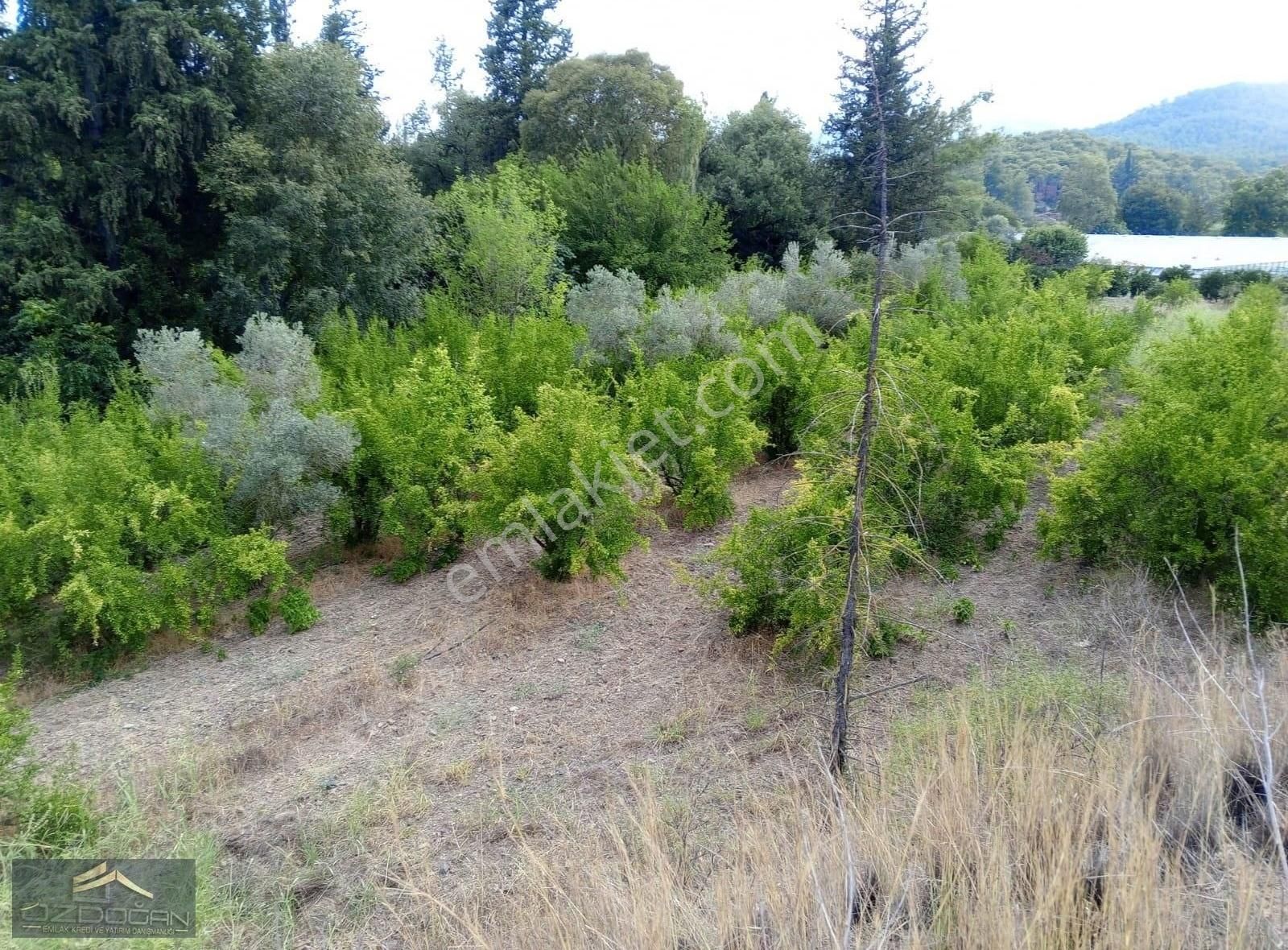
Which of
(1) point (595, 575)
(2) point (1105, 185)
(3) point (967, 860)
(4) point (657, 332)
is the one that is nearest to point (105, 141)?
(4) point (657, 332)

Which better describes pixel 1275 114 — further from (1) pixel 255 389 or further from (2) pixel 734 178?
(1) pixel 255 389

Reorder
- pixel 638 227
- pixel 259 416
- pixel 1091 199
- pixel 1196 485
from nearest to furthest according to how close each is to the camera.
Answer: pixel 1196 485 < pixel 259 416 < pixel 638 227 < pixel 1091 199

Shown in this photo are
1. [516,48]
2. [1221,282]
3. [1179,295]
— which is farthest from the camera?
[516,48]

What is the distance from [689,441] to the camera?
648 cm

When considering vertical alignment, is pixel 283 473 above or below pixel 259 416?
below

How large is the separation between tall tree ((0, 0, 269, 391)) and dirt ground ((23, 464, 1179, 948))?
340 inches

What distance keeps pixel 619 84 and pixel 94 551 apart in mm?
15894

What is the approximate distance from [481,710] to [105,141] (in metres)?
11.7

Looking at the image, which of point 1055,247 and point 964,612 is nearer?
point 964,612

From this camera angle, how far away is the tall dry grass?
6.38 feet

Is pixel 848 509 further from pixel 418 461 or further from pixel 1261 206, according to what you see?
pixel 1261 206

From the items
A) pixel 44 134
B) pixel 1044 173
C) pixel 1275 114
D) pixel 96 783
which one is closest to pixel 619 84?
pixel 44 134

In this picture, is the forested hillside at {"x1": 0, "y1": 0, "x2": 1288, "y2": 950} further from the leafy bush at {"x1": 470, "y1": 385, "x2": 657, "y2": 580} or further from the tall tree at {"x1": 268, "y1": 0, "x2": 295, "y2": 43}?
the tall tree at {"x1": 268, "y1": 0, "x2": 295, "y2": 43}

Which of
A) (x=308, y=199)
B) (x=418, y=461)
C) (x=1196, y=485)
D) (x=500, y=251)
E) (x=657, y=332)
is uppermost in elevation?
(x=308, y=199)
